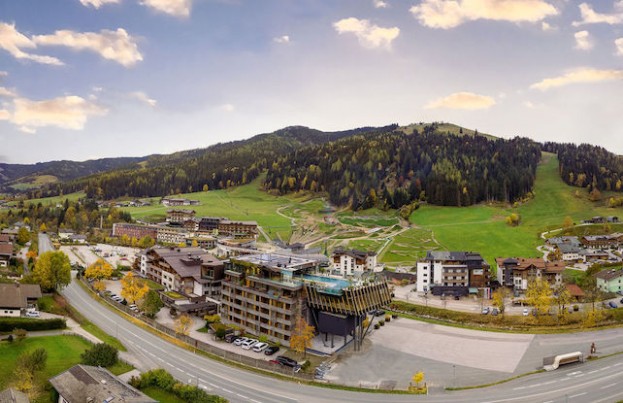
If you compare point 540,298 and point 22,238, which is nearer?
point 540,298

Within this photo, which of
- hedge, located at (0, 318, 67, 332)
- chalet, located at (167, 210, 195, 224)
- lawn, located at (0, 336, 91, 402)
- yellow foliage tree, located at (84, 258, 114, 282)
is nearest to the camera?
lawn, located at (0, 336, 91, 402)

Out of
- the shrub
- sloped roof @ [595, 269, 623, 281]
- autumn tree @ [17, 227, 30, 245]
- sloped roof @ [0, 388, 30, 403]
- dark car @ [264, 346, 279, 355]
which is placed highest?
autumn tree @ [17, 227, 30, 245]

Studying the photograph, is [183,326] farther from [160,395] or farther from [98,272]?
[98,272]

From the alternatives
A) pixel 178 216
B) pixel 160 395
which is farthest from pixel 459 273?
pixel 178 216

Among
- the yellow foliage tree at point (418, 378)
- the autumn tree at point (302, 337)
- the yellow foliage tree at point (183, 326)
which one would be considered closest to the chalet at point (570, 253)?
the yellow foliage tree at point (418, 378)

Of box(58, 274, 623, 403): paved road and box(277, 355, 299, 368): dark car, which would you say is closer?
box(58, 274, 623, 403): paved road

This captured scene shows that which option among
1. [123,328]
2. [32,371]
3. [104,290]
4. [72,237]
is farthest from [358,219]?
[32,371]

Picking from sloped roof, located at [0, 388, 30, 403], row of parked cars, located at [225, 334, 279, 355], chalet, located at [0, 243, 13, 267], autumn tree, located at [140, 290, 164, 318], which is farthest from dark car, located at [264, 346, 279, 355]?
chalet, located at [0, 243, 13, 267]

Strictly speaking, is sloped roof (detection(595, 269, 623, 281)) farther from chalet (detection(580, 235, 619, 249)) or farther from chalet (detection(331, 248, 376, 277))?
chalet (detection(331, 248, 376, 277))

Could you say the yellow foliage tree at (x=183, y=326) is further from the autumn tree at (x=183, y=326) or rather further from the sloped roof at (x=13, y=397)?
the sloped roof at (x=13, y=397)
